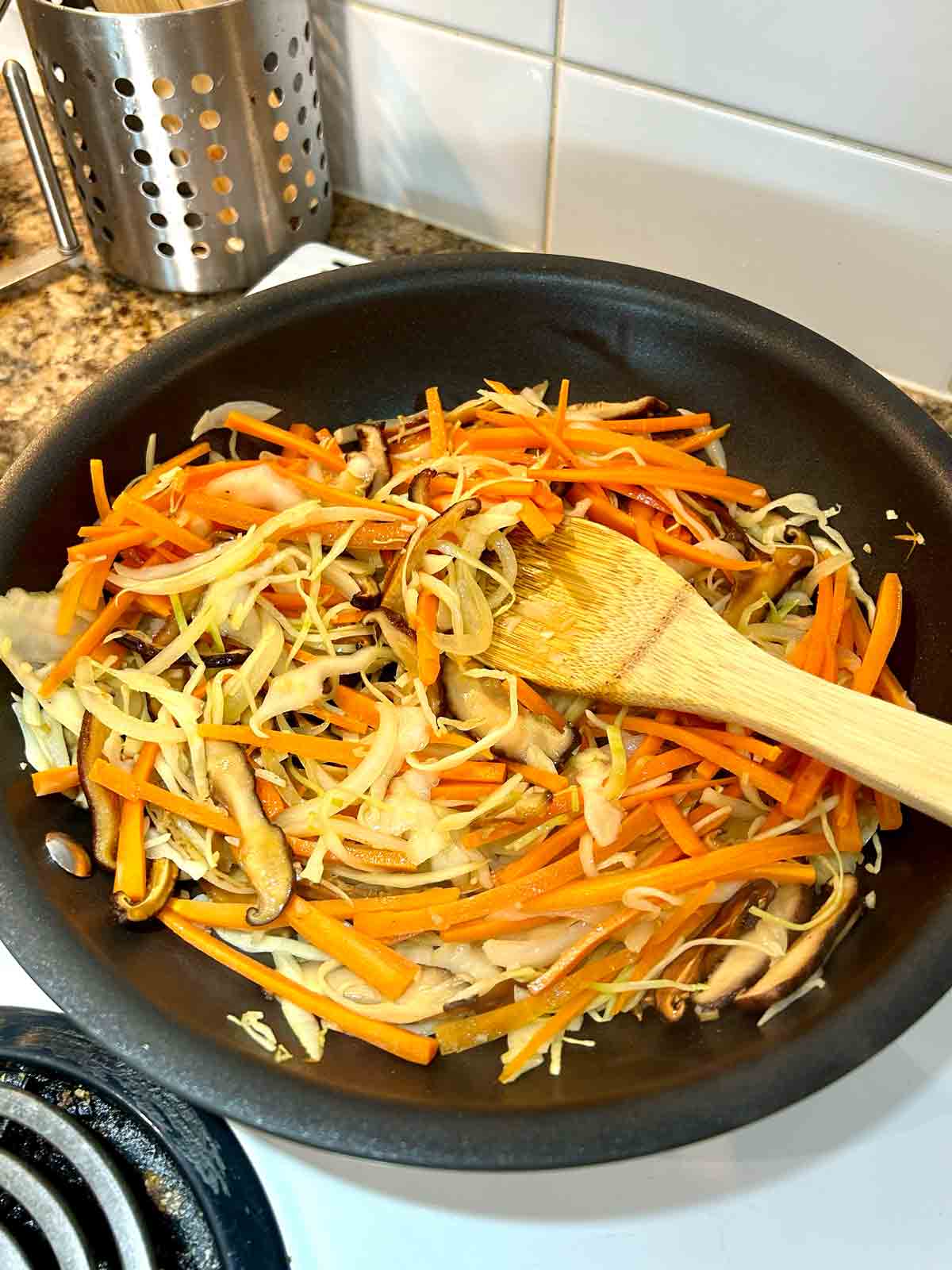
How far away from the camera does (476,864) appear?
3.32 feet

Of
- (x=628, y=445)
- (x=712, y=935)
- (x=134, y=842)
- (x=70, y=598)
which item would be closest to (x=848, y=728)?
(x=712, y=935)

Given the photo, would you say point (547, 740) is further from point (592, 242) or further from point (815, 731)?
point (592, 242)

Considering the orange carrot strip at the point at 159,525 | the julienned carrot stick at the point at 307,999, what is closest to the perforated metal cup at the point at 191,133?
the orange carrot strip at the point at 159,525

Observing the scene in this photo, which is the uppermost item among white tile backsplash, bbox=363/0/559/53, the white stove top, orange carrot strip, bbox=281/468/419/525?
white tile backsplash, bbox=363/0/559/53

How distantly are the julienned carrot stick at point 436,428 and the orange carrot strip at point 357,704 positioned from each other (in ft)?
1.02

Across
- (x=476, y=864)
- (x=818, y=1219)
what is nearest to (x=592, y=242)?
(x=476, y=864)

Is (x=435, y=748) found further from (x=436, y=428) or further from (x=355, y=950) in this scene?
(x=436, y=428)

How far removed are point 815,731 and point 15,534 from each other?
0.81 metres

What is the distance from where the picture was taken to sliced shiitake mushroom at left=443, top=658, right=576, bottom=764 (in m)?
1.05

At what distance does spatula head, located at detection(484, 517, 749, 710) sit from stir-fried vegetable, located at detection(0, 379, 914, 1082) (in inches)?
0.9

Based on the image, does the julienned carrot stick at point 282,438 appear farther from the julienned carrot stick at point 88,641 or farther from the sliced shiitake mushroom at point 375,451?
the julienned carrot stick at point 88,641

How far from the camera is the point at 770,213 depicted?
1.35m

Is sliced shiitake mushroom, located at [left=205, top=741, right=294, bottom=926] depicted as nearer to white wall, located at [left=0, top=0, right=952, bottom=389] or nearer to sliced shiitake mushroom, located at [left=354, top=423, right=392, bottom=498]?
sliced shiitake mushroom, located at [left=354, top=423, right=392, bottom=498]

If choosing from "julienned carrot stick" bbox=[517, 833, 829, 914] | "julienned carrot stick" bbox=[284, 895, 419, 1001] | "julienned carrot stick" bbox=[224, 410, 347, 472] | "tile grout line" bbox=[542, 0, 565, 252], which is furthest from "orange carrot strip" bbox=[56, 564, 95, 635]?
"tile grout line" bbox=[542, 0, 565, 252]
